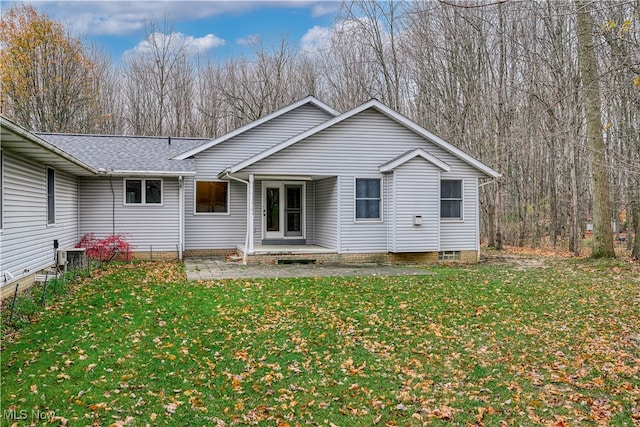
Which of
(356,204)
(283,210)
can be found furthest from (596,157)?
(283,210)

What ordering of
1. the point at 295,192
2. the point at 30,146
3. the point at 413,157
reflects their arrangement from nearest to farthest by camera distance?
the point at 30,146, the point at 413,157, the point at 295,192

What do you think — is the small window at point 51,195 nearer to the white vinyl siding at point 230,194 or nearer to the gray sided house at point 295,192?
the gray sided house at point 295,192

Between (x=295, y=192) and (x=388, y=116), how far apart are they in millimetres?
4156

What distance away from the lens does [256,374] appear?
5105 mm

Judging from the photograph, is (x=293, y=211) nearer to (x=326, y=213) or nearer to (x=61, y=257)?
(x=326, y=213)

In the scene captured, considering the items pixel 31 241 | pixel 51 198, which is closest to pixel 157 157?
pixel 51 198

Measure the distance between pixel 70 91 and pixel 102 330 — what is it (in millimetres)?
25026

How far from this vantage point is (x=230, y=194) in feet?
52.1

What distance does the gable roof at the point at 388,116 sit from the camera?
13742mm

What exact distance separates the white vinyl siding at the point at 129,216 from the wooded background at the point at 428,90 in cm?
754

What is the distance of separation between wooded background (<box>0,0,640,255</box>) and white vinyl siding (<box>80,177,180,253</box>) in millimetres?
7545

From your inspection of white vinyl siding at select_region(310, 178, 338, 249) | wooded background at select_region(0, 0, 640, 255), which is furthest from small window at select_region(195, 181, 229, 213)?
wooded background at select_region(0, 0, 640, 255)

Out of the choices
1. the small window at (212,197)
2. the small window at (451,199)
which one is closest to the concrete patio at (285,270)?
the small window at (212,197)

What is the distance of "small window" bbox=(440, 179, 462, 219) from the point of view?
15.0 m
